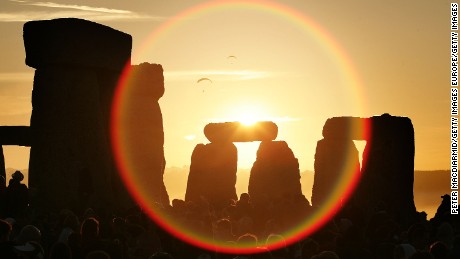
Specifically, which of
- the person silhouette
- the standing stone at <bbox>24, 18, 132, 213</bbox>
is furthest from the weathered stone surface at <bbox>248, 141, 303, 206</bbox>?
the person silhouette

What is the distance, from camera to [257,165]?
25.0 m

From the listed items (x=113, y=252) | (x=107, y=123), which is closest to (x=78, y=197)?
(x=107, y=123)

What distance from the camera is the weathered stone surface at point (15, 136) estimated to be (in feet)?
Answer: 73.1

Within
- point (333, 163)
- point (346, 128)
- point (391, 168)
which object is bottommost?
point (391, 168)

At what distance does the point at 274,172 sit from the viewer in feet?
80.3

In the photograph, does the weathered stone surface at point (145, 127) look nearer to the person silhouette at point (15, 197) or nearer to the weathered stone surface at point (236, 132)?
the weathered stone surface at point (236, 132)

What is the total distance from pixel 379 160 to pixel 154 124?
5637 mm

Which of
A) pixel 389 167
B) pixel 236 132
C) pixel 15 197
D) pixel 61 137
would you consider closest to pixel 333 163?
pixel 236 132

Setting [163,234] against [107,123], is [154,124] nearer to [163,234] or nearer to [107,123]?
[107,123]

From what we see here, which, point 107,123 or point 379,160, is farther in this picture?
point 379,160

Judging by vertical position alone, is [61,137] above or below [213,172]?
below

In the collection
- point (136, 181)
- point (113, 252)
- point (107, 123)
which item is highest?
point (107, 123)

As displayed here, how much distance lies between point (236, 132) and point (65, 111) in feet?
33.7

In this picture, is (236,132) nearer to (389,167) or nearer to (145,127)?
(145,127)
